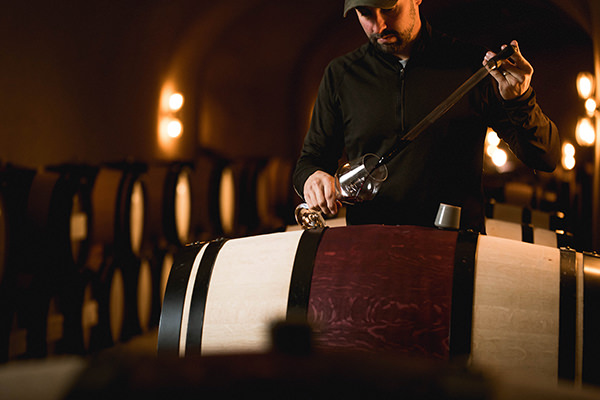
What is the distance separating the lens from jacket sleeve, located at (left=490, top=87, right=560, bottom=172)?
59.6 inches

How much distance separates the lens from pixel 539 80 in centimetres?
851

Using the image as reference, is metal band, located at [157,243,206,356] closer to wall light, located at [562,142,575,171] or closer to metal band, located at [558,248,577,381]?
→ metal band, located at [558,248,577,381]

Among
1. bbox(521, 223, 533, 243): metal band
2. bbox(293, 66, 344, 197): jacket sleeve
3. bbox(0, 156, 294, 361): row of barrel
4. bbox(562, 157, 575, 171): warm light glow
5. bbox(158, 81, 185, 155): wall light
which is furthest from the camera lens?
bbox(562, 157, 575, 171): warm light glow

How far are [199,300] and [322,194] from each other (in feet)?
1.49

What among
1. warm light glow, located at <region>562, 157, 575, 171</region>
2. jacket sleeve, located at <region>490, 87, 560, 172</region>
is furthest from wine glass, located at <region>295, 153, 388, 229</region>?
warm light glow, located at <region>562, 157, 575, 171</region>

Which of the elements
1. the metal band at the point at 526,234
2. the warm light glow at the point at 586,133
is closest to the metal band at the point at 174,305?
the metal band at the point at 526,234

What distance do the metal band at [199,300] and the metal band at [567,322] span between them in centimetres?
83

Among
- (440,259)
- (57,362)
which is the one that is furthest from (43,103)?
(57,362)

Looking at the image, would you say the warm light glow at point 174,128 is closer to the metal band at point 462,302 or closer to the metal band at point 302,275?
the metal band at point 302,275

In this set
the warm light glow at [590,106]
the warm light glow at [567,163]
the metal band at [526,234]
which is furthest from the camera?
the warm light glow at [567,163]

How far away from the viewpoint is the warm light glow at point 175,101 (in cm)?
596

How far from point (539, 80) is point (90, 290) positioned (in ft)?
24.9

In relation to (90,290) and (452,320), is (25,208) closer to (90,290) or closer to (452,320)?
(90,290)

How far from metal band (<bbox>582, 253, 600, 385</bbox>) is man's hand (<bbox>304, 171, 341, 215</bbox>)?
0.65 meters
